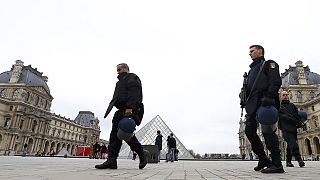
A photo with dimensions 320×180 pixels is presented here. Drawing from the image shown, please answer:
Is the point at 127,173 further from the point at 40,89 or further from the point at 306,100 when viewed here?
the point at 40,89

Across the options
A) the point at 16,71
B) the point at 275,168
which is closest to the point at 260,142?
the point at 275,168

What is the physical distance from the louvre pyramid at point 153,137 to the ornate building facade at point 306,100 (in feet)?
81.6

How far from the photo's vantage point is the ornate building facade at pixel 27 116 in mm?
55344

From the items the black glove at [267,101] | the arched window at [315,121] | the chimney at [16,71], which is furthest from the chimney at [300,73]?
the chimney at [16,71]

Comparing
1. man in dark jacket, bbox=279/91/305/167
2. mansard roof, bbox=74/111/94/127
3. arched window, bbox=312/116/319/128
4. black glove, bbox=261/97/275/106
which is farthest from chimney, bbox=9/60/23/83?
black glove, bbox=261/97/275/106

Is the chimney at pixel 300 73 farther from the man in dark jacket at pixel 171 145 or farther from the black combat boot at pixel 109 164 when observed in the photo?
the black combat boot at pixel 109 164

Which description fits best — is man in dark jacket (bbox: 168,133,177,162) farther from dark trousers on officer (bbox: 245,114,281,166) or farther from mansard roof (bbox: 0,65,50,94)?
mansard roof (bbox: 0,65,50,94)

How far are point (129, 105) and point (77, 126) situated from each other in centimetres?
8873

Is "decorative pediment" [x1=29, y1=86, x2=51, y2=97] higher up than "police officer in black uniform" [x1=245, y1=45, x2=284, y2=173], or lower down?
higher up

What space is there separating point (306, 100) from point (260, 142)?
5444cm

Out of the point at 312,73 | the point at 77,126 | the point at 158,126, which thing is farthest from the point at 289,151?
the point at 77,126

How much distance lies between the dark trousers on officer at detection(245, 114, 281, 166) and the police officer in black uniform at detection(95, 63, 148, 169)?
208 centimetres

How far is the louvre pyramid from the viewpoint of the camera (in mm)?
25344

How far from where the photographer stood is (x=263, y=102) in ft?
12.9
